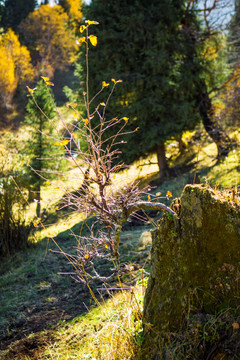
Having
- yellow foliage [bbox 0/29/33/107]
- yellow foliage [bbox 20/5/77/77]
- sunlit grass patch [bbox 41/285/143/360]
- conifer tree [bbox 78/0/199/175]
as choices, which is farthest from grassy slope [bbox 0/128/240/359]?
yellow foliage [bbox 20/5/77/77]

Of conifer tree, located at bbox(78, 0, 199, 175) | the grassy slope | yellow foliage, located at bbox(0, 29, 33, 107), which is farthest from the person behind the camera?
yellow foliage, located at bbox(0, 29, 33, 107)

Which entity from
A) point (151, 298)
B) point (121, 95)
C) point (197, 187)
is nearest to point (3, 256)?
point (151, 298)

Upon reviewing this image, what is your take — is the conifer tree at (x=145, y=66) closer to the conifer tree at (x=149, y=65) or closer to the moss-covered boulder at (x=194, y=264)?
the conifer tree at (x=149, y=65)

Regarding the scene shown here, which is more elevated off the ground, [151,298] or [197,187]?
[197,187]

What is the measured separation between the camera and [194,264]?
6.74ft

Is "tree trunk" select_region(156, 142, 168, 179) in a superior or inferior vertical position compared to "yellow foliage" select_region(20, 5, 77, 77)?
inferior

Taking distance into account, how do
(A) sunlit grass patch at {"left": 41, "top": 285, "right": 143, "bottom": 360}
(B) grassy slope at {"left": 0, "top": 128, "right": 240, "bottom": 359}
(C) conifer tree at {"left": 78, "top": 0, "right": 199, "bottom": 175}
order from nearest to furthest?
(A) sunlit grass patch at {"left": 41, "top": 285, "right": 143, "bottom": 360}
(B) grassy slope at {"left": 0, "top": 128, "right": 240, "bottom": 359}
(C) conifer tree at {"left": 78, "top": 0, "right": 199, "bottom": 175}

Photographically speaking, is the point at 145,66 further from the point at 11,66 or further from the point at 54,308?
the point at 11,66

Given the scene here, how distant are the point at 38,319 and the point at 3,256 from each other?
9.85ft

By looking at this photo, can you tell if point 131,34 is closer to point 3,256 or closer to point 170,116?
point 170,116

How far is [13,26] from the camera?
97.3 feet

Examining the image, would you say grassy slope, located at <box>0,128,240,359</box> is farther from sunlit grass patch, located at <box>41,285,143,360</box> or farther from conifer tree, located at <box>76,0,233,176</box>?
conifer tree, located at <box>76,0,233,176</box>

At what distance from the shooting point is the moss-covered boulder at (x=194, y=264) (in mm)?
1985

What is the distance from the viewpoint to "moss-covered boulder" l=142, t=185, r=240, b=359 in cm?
199
